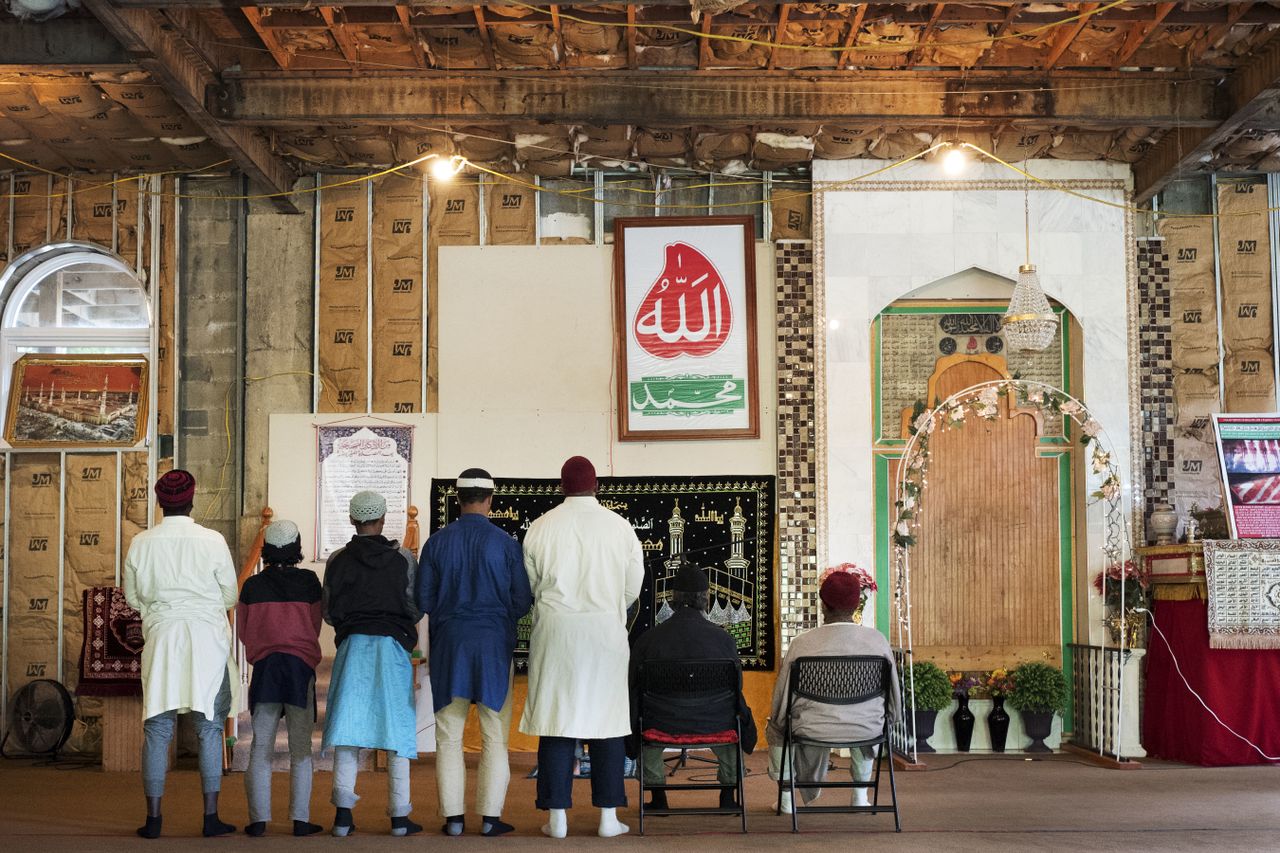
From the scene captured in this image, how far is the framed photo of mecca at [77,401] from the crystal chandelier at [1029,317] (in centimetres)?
603

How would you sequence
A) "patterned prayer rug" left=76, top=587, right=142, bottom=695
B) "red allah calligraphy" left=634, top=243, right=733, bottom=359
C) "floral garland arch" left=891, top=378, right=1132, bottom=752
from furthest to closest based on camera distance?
"red allah calligraphy" left=634, top=243, right=733, bottom=359 → "floral garland arch" left=891, top=378, right=1132, bottom=752 → "patterned prayer rug" left=76, top=587, right=142, bottom=695

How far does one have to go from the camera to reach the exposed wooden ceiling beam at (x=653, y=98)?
27.6 feet

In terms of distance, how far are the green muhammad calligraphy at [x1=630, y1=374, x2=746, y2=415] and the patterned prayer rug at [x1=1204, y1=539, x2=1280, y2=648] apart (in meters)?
3.25

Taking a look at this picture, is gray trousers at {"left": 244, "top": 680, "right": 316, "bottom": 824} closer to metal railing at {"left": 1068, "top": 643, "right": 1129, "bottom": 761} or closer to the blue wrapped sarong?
the blue wrapped sarong

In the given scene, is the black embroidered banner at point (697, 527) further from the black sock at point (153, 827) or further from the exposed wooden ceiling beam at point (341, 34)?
the black sock at point (153, 827)

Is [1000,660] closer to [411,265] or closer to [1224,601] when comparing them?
[1224,601]

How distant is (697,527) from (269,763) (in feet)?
13.9

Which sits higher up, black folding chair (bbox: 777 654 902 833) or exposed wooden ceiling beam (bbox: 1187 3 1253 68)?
exposed wooden ceiling beam (bbox: 1187 3 1253 68)

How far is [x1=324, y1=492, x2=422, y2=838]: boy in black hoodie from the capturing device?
5582 mm

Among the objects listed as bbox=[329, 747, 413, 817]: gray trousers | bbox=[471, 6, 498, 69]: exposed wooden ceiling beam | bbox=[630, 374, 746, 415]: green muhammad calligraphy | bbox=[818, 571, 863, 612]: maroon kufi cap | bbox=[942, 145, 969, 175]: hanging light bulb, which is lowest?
bbox=[329, 747, 413, 817]: gray trousers

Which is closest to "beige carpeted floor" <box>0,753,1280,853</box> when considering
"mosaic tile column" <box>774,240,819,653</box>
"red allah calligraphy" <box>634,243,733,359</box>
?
"mosaic tile column" <box>774,240,819,653</box>

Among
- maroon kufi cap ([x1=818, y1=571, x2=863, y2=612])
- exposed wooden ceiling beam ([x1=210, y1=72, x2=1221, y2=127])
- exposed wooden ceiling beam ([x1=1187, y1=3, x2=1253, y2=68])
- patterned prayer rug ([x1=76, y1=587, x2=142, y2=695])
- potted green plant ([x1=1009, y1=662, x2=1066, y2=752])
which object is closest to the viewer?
maroon kufi cap ([x1=818, y1=571, x2=863, y2=612])

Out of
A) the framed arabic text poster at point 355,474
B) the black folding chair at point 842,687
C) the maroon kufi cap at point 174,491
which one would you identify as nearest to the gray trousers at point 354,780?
the maroon kufi cap at point 174,491

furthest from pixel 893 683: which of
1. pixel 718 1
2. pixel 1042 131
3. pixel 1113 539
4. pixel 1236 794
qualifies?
pixel 1042 131
